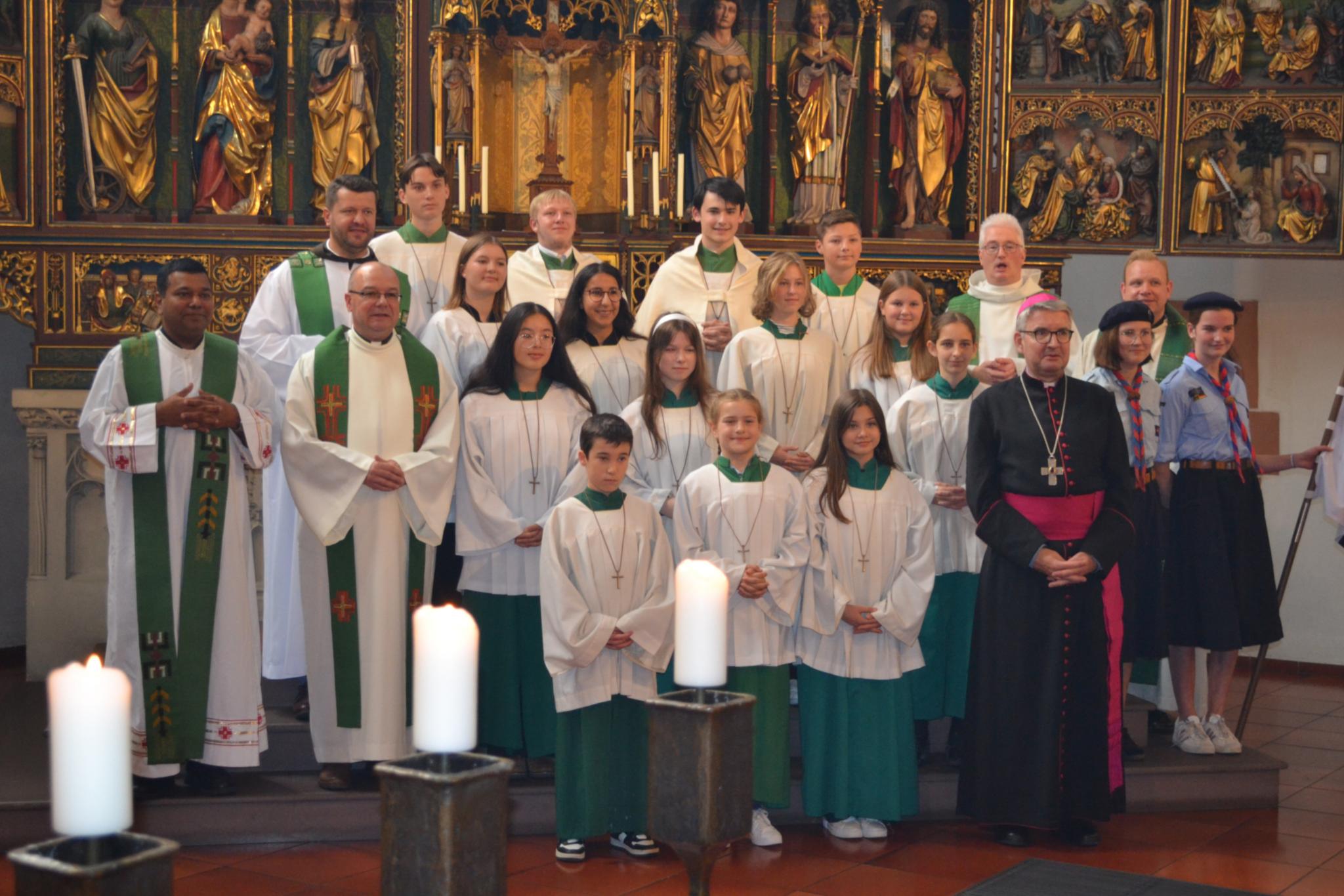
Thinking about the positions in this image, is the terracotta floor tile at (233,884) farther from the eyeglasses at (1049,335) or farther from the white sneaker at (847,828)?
the eyeglasses at (1049,335)

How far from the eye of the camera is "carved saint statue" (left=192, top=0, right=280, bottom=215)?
7375 millimetres

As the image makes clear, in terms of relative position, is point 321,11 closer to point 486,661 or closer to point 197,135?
point 197,135

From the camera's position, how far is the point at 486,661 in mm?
5207

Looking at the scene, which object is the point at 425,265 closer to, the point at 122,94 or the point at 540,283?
the point at 540,283

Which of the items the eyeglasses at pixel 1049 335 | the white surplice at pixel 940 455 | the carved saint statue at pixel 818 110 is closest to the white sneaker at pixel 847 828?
the white surplice at pixel 940 455

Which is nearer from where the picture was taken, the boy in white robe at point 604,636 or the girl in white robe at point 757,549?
the boy in white robe at point 604,636

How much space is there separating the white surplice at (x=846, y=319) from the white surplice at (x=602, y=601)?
1700mm

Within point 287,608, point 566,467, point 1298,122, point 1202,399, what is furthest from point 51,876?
point 1298,122

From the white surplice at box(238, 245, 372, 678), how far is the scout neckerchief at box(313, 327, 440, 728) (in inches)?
15.7

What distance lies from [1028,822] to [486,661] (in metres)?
1.93

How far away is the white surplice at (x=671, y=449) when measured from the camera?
5219 millimetres

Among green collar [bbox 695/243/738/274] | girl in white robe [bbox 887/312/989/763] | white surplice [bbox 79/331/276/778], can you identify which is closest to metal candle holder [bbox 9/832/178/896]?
white surplice [bbox 79/331/276/778]

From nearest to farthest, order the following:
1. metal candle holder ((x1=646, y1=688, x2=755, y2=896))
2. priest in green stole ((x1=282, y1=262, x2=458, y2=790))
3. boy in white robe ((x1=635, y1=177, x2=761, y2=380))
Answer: metal candle holder ((x1=646, y1=688, x2=755, y2=896)) < priest in green stole ((x1=282, y1=262, x2=458, y2=790)) < boy in white robe ((x1=635, y1=177, x2=761, y2=380))

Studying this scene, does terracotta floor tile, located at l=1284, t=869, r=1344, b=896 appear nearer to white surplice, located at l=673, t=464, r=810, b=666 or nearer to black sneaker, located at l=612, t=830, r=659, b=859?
white surplice, located at l=673, t=464, r=810, b=666
